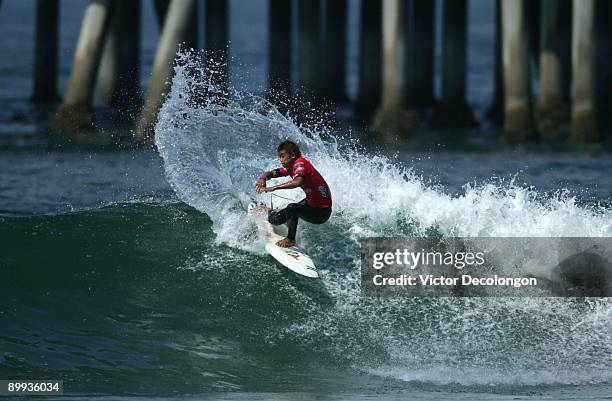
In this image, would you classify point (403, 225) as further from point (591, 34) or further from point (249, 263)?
point (591, 34)

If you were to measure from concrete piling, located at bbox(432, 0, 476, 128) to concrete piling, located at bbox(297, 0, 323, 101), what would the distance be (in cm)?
255

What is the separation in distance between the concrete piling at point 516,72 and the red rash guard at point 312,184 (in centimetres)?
981

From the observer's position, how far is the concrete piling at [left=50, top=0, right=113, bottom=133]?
21875 mm

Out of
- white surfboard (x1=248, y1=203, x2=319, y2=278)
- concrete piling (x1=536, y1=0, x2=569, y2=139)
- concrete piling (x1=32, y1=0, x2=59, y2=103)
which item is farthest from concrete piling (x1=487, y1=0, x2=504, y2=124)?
white surfboard (x1=248, y1=203, x2=319, y2=278)

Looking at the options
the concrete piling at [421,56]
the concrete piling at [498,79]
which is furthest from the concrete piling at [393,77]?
the concrete piling at [498,79]

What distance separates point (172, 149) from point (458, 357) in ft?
17.4

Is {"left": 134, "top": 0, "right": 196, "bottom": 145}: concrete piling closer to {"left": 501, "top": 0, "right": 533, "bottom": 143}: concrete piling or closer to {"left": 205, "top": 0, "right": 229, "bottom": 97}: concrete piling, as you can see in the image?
{"left": 205, "top": 0, "right": 229, "bottom": 97}: concrete piling

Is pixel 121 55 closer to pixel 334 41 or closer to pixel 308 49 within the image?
pixel 308 49

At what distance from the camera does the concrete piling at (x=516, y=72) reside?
21.1m

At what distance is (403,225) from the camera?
551 inches

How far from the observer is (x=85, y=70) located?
2219 cm

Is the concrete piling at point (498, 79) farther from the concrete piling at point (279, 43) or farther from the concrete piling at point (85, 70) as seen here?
the concrete piling at point (85, 70)

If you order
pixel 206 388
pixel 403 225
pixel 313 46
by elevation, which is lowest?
pixel 206 388

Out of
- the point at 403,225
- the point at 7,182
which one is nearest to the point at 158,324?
the point at 403,225
